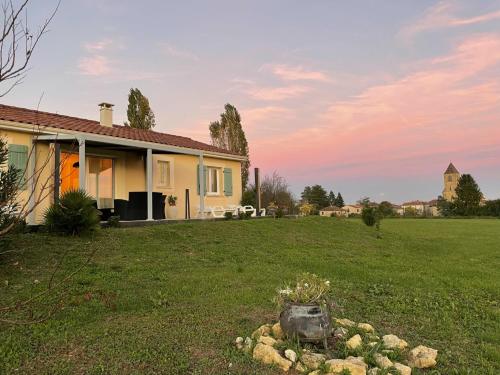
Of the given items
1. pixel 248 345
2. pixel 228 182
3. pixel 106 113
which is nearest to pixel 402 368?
pixel 248 345

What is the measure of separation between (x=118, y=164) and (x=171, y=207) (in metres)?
2.68

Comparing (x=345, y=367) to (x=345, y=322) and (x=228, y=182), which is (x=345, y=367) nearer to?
(x=345, y=322)

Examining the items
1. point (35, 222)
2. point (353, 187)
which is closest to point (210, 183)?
point (35, 222)

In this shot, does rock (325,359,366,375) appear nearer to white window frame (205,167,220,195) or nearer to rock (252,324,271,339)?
rock (252,324,271,339)

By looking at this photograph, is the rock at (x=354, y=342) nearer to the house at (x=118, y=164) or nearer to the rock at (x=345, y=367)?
the rock at (x=345, y=367)

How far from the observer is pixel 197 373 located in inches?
136

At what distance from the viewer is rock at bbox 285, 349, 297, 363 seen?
3.63 metres

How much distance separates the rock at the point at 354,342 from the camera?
387 cm

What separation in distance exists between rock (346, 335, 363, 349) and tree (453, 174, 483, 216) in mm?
40766

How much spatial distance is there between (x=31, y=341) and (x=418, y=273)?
278 inches

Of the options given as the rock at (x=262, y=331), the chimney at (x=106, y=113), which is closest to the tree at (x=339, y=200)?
the chimney at (x=106, y=113)

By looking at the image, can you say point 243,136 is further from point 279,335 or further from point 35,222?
point 279,335

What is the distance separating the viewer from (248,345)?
154 inches

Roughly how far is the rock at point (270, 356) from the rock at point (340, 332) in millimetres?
772
